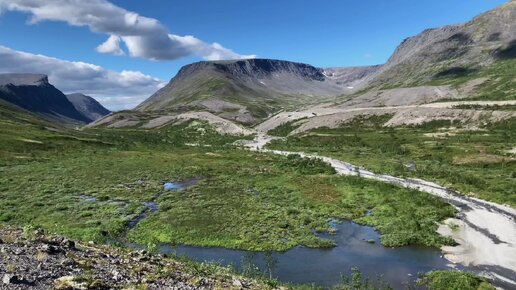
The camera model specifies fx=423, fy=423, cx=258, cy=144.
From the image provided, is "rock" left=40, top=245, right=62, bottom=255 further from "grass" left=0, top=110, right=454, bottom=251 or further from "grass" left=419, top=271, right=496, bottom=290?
"grass" left=419, top=271, right=496, bottom=290

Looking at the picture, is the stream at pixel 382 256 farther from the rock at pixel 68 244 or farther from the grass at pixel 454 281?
the rock at pixel 68 244

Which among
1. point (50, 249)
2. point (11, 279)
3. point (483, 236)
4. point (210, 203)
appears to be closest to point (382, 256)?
point (483, 236)

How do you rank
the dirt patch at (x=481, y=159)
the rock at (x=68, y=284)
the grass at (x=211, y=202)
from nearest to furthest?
the rock at (x=68, y=284) < the grass at (x=211, y=202) < the dirt patch at (x=481, y=159)

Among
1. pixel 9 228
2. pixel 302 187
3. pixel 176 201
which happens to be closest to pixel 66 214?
pixel 176 201

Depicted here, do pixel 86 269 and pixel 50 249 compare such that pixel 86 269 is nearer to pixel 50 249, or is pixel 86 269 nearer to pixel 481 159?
pixel 50 249

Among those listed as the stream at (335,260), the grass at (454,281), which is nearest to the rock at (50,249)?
the stream at (335,260)
